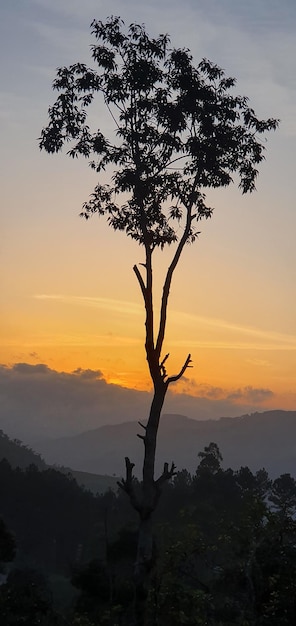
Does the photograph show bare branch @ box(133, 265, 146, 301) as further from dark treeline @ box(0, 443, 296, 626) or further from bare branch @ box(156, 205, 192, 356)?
→ dark treeline @ box(0, 443, 296, 626)

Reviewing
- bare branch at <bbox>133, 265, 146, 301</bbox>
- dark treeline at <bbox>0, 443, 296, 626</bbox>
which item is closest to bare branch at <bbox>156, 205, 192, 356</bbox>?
bare branch at <bbox>133, 265, 146, 301</bbox>

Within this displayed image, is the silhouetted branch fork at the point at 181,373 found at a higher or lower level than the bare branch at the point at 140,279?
lower

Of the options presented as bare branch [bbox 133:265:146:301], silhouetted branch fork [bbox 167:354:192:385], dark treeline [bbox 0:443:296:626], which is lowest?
dark treeline [bbox 0:443:296:626]

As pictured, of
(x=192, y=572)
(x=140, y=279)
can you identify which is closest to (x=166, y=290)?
(x=140, y=279)

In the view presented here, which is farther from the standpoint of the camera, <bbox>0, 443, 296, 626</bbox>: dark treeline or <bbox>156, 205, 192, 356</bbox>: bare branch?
<bbox>156, 205, 192, 356</bbox>: bare branch

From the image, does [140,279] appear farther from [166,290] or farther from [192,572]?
[192,572]

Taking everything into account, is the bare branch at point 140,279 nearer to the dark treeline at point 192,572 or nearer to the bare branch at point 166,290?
the bare branch at point 166,290

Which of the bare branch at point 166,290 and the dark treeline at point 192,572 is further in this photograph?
the bare branch at point 166,290

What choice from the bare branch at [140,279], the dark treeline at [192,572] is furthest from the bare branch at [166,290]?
the dark treeline at [192,572]

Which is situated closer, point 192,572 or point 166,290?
point 192,572

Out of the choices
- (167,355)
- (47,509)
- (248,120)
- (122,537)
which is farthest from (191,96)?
(47,509)

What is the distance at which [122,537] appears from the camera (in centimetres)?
5259

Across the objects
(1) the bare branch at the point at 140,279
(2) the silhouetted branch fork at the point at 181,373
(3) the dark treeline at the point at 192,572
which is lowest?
(3) the dark treeline at the point at 192,572

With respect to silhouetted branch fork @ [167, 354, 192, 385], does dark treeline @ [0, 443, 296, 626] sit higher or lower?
lower
